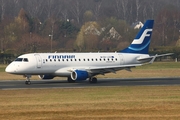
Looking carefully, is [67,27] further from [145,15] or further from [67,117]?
[67,117]

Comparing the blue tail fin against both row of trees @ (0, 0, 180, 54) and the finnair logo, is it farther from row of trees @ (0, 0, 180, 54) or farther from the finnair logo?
row of trees @ (0, 0, 180, 54)

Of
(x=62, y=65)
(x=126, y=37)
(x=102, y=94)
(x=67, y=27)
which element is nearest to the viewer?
(x=102, y=94)

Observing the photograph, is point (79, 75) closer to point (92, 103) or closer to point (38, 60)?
point (38, 60)

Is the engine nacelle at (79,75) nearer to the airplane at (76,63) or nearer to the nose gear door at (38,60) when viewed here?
the airplane at (76,63)

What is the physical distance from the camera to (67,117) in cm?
2898

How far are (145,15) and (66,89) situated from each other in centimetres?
14396

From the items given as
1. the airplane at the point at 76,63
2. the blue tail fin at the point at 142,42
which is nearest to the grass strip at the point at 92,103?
the airplane at the point at 76,63

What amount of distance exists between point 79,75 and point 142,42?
33.3ft

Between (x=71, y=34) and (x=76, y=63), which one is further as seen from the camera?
(x=71, y=34)

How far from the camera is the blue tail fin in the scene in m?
59.4

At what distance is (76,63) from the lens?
182 feet

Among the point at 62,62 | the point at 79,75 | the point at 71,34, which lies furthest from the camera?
the point at 71,34

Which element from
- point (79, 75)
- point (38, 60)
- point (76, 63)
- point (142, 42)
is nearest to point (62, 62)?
point (76, 63)

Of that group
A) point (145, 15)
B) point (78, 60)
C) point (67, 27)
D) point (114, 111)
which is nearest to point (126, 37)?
point (67, 27)
